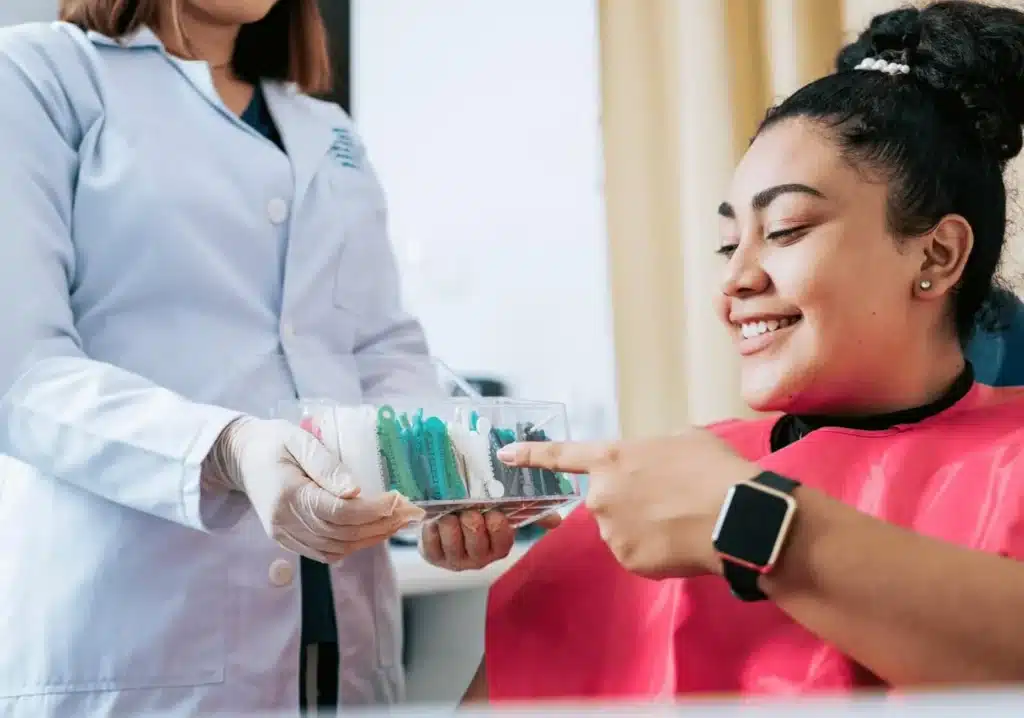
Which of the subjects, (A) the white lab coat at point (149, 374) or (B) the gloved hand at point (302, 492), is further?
(A) the white lab coat at point (149, 374)

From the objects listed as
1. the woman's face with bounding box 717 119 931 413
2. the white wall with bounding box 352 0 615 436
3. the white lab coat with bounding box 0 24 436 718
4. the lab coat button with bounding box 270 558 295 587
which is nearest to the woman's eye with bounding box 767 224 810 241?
the woman's face with bounding box 717 119 931 413

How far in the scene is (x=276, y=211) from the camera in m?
1.11

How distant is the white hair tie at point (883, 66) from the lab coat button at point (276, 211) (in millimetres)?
598

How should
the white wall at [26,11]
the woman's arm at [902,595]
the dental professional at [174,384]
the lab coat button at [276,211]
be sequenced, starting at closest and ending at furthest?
1. the woman's arm at [902,595]
2. the dental professional at [174,384]
3. the lab coat button at [276,211]
4. the white wall at [26,11]

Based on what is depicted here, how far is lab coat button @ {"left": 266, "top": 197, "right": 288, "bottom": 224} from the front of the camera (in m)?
1.11

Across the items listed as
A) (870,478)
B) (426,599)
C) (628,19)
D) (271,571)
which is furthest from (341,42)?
(870,478)

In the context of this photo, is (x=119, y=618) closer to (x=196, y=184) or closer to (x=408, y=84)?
(x=196, y=184)

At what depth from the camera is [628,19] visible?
1845mm

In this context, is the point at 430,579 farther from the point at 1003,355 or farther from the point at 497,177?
the point at 497,177

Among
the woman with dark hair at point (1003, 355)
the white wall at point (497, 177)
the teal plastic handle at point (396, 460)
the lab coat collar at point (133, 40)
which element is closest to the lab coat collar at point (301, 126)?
the lab coat collar at point (133, 40)

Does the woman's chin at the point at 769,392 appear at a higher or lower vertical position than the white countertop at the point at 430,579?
higher

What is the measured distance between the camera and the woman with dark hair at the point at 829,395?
0.80 meters

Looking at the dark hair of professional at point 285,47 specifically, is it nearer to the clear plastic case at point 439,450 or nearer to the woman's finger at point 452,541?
the clear plastic case at point 439,450

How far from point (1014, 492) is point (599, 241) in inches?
53.7
